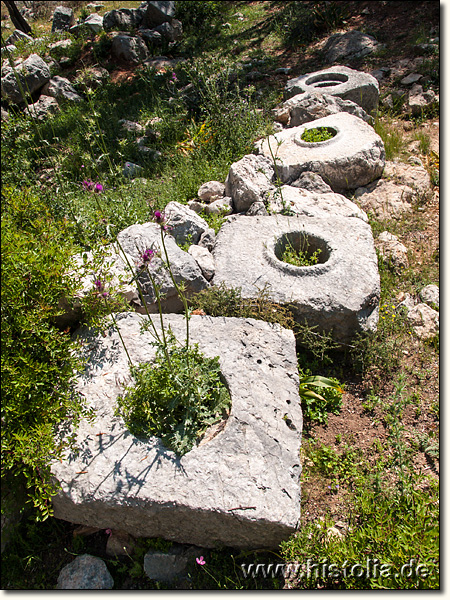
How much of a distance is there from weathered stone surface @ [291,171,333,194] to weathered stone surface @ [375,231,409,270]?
877 mm

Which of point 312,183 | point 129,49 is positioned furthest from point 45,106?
point 312,183

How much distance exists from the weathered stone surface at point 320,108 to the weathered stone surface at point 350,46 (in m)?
3.00

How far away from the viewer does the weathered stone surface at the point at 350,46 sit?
29.5 ft

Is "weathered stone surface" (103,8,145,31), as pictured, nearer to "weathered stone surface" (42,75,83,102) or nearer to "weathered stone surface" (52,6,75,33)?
"weathered stone surface" (52,6,75,33)

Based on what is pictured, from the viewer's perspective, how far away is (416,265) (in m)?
4.74

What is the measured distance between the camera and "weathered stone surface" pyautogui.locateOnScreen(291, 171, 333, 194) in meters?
5.29

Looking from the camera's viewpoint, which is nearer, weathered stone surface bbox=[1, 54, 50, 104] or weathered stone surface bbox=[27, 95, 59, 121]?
weathered stone surface bbox=[27, 95, 59, 121]

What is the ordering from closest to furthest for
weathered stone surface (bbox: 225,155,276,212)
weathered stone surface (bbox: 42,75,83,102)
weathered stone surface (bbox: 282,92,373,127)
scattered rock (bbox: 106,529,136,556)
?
scattered rock (bbox: 106,529,136,556) → weathered stone surface (bbox: 225,155,276,212) → weathered stone surface (bbox: 282,92,373,127) → weathered stone surface (bbox: 42,75,83,102)

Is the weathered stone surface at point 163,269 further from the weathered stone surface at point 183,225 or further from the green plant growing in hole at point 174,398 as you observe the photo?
A: the green plant growing in hole at point 174,398

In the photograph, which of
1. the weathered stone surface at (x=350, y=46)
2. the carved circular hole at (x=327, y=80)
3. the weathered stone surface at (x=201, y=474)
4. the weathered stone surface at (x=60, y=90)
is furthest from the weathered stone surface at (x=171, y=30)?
the weathered stone surface at (x=201, y=474)

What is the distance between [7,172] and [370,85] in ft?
18.4

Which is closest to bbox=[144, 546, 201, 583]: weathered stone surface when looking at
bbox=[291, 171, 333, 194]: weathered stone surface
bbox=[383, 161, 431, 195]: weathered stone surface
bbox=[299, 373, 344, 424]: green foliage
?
bbox=[299, 373, 344, 424]: green foliage

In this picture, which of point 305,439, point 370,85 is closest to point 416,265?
point 305,439

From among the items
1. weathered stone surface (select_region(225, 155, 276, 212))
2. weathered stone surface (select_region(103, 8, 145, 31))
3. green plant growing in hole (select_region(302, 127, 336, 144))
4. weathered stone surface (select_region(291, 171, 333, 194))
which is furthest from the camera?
A: weathered stone surface (select_region(103, 8, 145, 31))
